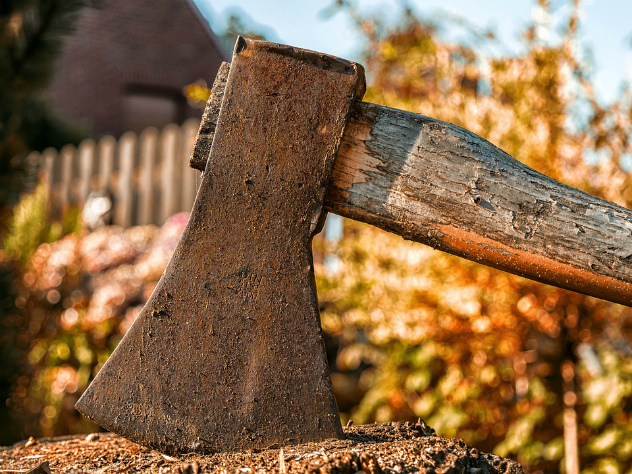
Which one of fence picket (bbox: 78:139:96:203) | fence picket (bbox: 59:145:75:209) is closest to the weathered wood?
fence picket (bbox: 78:139:96:203)

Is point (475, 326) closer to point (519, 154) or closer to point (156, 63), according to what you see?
point (519, 154)

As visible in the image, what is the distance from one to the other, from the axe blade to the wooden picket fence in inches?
193

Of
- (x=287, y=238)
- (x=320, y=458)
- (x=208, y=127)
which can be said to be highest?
(x=208, y=127)

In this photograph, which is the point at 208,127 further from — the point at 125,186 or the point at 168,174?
the point at 125,186

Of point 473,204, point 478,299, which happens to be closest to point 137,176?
point 478,299

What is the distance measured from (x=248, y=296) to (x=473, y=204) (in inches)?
18.2

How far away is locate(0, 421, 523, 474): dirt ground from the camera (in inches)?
38.6

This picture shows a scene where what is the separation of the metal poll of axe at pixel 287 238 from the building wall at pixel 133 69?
36.0 ft

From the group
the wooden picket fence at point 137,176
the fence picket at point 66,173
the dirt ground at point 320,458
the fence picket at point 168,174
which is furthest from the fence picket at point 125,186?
the dirt ground at point 320,458

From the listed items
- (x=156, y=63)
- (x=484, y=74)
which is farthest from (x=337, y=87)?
(x=156, y=63)

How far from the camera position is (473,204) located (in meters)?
1.14

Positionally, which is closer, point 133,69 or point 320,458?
point 320,458

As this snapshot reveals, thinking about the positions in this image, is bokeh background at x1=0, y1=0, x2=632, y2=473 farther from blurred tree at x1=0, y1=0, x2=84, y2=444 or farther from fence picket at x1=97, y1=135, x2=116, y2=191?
fence picket at x1=97, y1=135, x2=116, y2=191

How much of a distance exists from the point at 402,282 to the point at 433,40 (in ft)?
3.80
